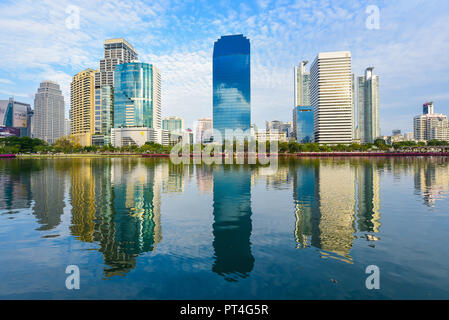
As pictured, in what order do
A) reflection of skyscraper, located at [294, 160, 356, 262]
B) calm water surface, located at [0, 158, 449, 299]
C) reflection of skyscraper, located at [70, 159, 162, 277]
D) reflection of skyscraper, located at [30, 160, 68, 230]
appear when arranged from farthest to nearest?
1. reflection of skyscraper, located at [30, 160, 68, 230]
2. reflection of skyscraper, located at [294, 160, 356, 262]
3. reflection of skyscraper, located at [70, 159, 162, 277]
4. calm water surface, located at [0, 158, 449, 299]

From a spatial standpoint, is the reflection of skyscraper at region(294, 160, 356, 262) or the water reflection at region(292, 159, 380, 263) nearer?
the reflection of skyscraper at region(294, 160, 356, 262)

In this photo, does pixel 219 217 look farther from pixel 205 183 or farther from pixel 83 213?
pixel 205 183

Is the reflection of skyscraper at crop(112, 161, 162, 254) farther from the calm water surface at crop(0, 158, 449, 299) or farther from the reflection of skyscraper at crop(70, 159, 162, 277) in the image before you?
the calm water surface at crop(0, 158, 449, 299)

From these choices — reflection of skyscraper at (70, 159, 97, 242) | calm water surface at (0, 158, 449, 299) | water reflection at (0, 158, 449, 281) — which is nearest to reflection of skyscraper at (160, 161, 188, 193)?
water reflection at (0, 158, 449, 281)

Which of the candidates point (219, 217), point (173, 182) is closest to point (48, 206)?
point (219, 217)

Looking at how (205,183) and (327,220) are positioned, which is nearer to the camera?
(327,220)

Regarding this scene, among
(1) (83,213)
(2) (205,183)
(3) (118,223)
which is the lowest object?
(3) (118,223)

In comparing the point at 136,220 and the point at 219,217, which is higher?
the point at 136,220

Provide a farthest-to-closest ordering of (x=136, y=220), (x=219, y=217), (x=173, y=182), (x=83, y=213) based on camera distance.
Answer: (x=173, y=182) → (x=83, y=213) → (x=219, y=217) → (x=136, y=220)

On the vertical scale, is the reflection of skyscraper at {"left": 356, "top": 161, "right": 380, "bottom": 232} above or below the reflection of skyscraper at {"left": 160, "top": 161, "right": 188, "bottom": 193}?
below

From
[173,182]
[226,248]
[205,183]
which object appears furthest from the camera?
[173,182]

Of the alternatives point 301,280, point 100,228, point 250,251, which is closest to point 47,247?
point 100,228

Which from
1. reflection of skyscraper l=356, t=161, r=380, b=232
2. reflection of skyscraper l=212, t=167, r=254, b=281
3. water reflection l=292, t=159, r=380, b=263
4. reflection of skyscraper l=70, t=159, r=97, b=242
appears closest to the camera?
reflection of skyscraper l=212, t=167, r=254, b=281
